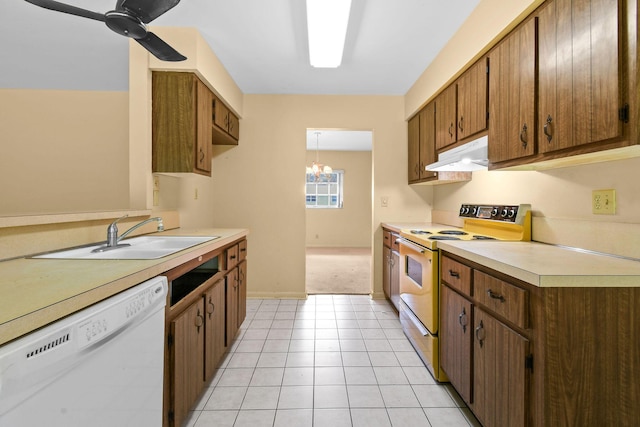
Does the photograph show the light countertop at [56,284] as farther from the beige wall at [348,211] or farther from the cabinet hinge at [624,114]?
the beige wall at [348,211]

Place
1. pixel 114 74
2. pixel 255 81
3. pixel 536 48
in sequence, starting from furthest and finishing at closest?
pixel 255 81, pixel 114 74, pixel 536 48

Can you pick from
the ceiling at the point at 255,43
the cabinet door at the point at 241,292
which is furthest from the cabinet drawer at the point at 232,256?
the ceiling at the point at 255,43

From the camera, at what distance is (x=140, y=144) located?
2078mm

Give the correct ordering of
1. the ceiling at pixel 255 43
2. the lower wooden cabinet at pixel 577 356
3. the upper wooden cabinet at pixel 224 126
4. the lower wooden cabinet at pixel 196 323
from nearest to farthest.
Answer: the lower wooden cabinet at pixel 577 356
the lower wooden cabinet at pixel 196 323
the ceiling at pixel 255 43
the upper wooden cabinet at pixel 224 126

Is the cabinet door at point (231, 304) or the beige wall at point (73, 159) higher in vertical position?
the beige wall at point (73, 159)

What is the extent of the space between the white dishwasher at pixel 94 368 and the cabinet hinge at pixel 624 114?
1.82 m

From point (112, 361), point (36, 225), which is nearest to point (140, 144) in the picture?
point (36, 225)

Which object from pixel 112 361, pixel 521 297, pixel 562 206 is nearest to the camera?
pixel 112 361

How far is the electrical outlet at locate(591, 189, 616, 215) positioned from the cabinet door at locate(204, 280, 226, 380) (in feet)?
6.79

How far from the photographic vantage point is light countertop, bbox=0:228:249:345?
0.60m

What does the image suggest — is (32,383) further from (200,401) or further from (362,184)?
(362,184)

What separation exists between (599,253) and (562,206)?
0.33 m

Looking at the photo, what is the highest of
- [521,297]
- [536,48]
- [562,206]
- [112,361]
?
[536,48]

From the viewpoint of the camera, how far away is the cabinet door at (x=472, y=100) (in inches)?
74.1
